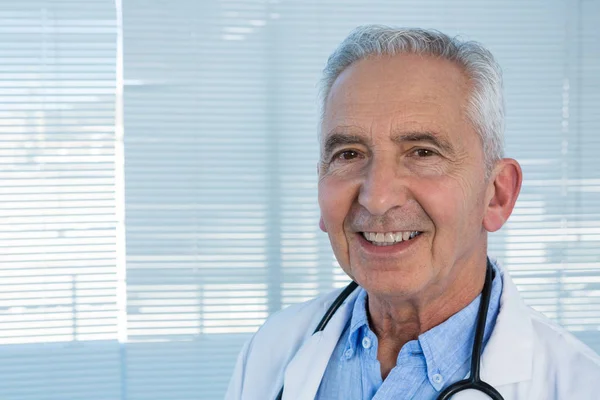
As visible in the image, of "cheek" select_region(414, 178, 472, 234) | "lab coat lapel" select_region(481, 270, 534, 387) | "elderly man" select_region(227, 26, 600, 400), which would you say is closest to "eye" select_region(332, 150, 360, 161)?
"elderly man" select_region(227, 26, 600, 400)

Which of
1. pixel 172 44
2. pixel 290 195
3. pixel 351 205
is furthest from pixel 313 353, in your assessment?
pixel 172 44

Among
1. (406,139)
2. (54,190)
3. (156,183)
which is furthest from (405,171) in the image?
(54,190)

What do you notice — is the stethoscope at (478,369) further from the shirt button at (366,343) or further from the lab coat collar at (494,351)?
the shirt button at (366,343)

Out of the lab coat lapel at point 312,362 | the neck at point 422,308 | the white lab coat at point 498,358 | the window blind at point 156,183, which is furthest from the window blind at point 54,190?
the neck at point 422,308

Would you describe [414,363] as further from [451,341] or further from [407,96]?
[407,96]

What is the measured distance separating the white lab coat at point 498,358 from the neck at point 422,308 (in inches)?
2.2

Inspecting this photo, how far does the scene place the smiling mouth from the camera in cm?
98

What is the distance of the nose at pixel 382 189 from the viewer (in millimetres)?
946

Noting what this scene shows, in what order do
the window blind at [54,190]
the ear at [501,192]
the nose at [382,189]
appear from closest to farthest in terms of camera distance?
the nose at [382,189]
the ear at [501,192]
the window blind at [54,190]

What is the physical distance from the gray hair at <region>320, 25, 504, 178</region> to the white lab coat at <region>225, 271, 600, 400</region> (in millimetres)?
240

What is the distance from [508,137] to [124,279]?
178cm

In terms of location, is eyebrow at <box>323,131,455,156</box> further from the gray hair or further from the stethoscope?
the stethoscope

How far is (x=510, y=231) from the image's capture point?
3.08 m

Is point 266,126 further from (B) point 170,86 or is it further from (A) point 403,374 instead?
(A) point 403,374
